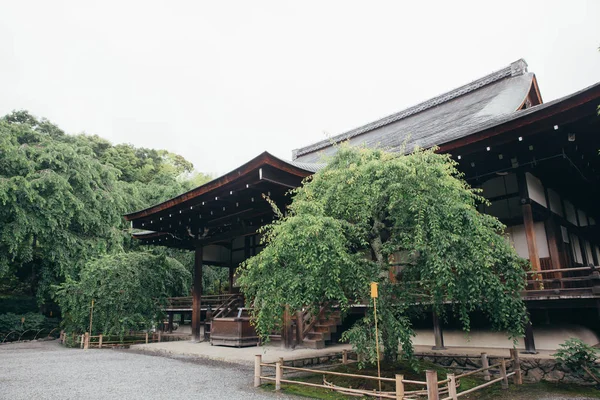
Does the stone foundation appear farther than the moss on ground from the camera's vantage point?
Yes

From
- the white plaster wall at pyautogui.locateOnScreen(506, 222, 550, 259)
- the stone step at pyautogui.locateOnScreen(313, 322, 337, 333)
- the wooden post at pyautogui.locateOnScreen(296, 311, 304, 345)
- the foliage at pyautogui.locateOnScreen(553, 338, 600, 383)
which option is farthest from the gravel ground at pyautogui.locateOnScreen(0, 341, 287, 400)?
the white plaster wall at pyautogui.locateOnScreen(506, 222, 550, 259)

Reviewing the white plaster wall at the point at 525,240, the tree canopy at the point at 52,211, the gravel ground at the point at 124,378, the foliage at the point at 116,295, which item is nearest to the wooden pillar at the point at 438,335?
the white plaster wall at the point at 525,240

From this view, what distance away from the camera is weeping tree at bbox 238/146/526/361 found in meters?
5.46

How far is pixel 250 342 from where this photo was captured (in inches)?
464

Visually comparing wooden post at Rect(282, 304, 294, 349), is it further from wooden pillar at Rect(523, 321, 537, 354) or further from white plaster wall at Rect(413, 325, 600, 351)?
wooden pillar at Rect(523, 321, 537, 354)

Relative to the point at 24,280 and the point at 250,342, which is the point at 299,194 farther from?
the point at 24,280

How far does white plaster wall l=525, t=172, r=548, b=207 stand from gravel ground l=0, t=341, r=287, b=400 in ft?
21.6

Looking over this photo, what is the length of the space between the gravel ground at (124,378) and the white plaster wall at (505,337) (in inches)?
167

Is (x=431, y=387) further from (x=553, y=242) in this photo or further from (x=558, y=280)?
(x=553, y=242)

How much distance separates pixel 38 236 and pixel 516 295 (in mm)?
17957

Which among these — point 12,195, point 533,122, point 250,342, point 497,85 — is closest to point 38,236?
point 12,195

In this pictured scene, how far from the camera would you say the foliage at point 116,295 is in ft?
45.4

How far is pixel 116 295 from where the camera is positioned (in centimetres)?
1398

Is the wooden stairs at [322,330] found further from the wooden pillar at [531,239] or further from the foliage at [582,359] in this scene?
the foliage at [582,359]
